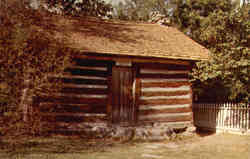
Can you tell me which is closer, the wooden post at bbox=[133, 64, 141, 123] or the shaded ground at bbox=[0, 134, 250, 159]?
the shaded ground at bbox=[0, 134, 250, 159]

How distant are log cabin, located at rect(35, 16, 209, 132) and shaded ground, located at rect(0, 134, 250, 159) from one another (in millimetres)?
1181

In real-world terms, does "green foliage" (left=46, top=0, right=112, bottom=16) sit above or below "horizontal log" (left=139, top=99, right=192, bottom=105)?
above

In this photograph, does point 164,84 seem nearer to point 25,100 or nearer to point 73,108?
point 73,108

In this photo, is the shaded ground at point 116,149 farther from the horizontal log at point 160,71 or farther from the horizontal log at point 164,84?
the horizontal log at point 160,71

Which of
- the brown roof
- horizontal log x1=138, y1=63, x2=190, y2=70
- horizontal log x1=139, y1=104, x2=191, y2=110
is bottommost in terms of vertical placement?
horizontal log x1=139, y1=104, x2=191, y2=110

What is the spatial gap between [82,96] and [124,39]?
3115 mm

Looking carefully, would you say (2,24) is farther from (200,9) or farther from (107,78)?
(200,9)

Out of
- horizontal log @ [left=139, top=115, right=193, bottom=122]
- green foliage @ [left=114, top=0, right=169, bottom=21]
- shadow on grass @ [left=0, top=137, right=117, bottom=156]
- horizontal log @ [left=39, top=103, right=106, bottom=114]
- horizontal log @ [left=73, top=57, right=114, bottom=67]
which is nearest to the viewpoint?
shadow on grass @ [left=0, top=137, right=117, bottom=156]

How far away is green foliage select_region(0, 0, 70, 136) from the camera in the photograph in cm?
617

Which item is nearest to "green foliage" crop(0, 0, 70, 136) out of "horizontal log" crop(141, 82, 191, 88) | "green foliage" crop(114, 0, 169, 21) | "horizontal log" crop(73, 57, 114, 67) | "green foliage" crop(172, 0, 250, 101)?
"horizontal log" crop(73, 57, 114, 67)

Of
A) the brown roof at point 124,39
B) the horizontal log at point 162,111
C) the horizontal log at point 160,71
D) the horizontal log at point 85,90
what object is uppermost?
the brown roof at point 124,39

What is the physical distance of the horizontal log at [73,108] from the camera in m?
8.61

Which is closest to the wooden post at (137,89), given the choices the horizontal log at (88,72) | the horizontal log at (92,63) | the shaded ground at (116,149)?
the horizontal log at (92,63)

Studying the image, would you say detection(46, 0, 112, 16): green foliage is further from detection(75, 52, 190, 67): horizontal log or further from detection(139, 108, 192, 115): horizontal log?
detection(139, 108, 192, 115): horizontal log
